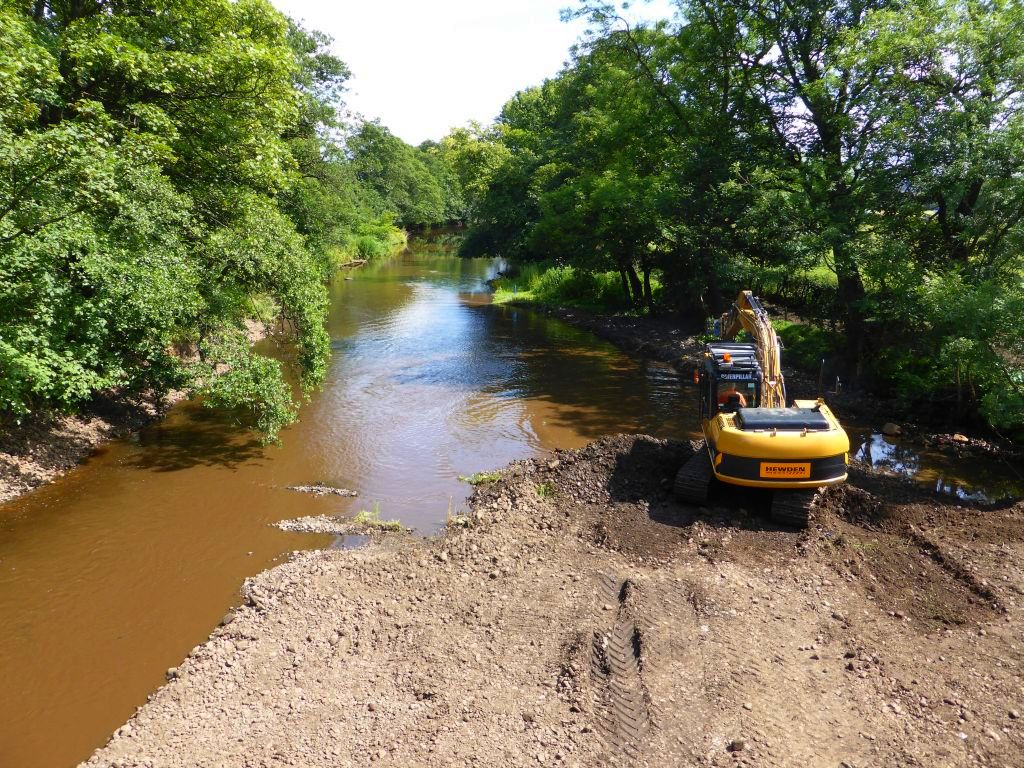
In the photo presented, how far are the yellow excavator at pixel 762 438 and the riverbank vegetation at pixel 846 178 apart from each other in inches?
153

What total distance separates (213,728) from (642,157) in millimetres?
24508

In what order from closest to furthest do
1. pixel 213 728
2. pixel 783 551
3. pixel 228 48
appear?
pixel 213 728 < pixel 783 551 < pixel 228 48

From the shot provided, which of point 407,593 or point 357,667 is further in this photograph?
point 407,593

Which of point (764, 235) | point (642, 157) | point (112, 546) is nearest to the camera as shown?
point (112, 546)

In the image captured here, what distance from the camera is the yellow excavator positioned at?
8.80m

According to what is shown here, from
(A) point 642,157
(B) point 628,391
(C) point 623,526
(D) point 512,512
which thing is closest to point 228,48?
(D) point 512,512

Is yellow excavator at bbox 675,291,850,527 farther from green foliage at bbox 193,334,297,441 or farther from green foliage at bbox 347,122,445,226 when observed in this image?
green foliage at bbox 347,122,445,226

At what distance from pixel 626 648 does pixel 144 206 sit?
10479mm

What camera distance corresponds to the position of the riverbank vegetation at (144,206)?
30.8 feet

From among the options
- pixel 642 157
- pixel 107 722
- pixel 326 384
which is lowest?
pixel 107 722

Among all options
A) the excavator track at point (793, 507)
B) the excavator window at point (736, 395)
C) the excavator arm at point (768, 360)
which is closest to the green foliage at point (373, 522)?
the excavator window at point (736, 395)

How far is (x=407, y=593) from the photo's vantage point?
25.7 feet

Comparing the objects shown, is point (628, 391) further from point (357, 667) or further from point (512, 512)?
point (357, 667)

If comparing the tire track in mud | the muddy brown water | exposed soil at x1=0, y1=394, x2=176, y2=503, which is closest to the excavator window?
the tire track in mud
